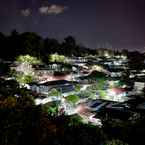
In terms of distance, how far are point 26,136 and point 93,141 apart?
2466 millimetres

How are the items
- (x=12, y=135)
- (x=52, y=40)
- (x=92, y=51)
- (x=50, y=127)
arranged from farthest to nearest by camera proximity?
(x=92, y=51) → (x=52, y=40) → (x=50, y=127) → (x=12, y=135)

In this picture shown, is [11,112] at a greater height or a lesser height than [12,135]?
greater

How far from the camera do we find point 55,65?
166ft

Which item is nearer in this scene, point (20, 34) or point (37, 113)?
point (37, 113)

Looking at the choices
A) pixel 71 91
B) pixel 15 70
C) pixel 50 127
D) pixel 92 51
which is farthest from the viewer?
pixel 92 51

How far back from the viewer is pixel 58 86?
2830cm

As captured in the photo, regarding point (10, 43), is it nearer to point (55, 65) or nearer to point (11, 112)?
point (55, 65)

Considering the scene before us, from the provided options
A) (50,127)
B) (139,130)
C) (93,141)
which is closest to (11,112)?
(50,127)

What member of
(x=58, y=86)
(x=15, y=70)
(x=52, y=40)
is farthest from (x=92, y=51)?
(x=58, y=86)

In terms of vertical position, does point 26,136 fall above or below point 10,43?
below

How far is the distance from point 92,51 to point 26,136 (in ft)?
339

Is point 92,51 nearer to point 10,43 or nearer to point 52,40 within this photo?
point 52,40

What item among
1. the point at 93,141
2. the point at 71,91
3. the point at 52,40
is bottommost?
the point at 93,141

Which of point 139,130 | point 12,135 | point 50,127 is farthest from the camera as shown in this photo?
point 139,130
